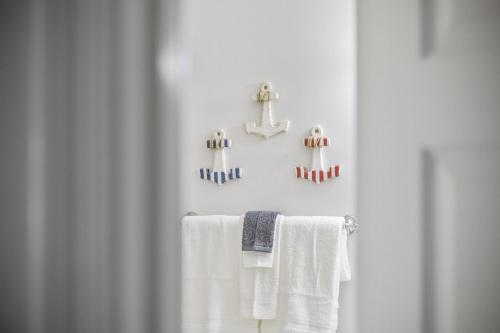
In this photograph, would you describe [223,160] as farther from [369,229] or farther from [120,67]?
[120,67]

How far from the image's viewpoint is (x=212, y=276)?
1243mm

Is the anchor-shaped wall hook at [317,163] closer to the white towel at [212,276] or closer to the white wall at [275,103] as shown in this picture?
the white wall at [275,103]

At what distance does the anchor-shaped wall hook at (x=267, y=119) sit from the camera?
1.26 m

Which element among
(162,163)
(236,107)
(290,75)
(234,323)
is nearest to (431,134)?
(290,75)

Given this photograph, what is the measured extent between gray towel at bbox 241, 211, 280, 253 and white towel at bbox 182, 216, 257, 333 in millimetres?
45

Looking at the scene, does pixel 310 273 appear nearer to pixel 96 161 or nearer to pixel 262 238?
pixel 262 238

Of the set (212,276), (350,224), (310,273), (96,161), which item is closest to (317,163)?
(350,224)

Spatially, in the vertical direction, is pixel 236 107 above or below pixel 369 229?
above

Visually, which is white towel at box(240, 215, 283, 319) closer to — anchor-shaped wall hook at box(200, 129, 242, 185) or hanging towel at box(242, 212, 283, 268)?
hanging towel at box(242, 212, 283, 268)

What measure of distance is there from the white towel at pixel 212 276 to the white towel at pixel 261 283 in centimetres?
4

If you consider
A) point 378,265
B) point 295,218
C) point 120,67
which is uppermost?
point 120,67

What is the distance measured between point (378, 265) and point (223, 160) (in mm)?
524

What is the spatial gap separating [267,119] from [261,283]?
1.47 ft

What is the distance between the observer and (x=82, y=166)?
1.98 ft
